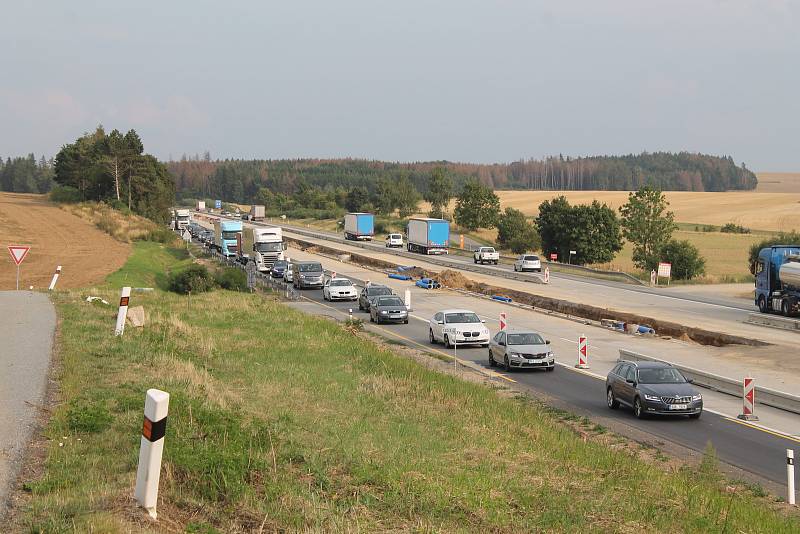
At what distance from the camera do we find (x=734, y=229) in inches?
4788

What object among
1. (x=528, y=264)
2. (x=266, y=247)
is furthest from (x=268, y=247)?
(x=528, y=264)

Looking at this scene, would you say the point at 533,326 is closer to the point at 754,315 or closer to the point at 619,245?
the point at 754,315

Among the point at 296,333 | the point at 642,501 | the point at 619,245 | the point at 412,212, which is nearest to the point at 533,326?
the point at 296,333

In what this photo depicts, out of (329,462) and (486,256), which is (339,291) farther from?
(329,462)

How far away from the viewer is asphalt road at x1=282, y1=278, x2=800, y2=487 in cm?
1669

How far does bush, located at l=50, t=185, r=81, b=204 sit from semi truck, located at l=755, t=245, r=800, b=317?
95.5 metres

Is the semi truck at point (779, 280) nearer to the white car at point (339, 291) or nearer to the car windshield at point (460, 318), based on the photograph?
the car windshield at point (460, 318)

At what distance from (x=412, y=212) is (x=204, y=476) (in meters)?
161

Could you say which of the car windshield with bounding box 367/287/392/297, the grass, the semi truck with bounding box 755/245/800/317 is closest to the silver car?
the grass

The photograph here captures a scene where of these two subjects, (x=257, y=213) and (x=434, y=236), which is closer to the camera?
(x=434, y=236)

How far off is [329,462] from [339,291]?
4128 centimetres

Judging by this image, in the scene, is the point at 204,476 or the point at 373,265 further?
the point at 373,265

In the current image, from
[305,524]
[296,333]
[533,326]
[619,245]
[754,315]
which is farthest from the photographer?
[619,245]

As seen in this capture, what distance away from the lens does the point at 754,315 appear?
43594 mm
